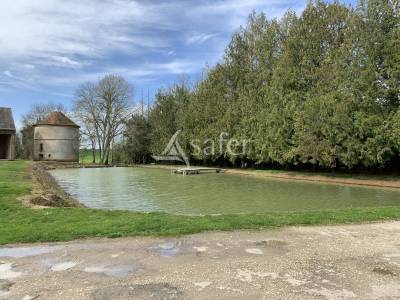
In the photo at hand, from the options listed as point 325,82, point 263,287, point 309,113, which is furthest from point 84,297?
point 325,82

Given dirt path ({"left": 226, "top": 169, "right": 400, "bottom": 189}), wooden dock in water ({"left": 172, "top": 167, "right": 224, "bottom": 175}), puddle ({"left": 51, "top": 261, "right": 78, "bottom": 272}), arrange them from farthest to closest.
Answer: wooden dock in water ({"left": 172, "top": 167, "right": 224, "bottom": 175}) → dirt path ({"left": 226, "top": 169, "right": 400, "bottom": 189}) → puddle ({"left": 51, "top": 261, "right": 78, "bottom": 272})

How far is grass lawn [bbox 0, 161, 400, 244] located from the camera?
7141mm

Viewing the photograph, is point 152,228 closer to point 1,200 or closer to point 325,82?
point 1,200

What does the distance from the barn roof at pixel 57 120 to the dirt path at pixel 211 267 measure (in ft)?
188

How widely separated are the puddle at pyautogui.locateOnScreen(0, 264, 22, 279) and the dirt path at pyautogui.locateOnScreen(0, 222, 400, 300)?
0.01 metres

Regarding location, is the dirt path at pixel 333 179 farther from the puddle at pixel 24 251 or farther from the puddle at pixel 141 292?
the puddle at pixel 141 292

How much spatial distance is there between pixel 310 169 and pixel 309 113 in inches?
271

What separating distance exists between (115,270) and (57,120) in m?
59.6

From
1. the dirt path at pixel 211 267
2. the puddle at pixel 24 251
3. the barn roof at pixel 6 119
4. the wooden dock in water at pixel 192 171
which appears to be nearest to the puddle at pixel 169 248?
the dirt path at pixel 211 267

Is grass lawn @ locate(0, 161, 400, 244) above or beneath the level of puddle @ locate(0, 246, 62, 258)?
above

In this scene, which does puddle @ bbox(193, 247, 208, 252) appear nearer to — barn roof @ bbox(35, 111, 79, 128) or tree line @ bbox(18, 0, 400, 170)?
tree line @ bbox(18, 0, 400, 170)

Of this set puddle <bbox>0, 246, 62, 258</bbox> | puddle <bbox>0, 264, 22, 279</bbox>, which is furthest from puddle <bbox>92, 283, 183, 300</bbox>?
puddle <bbox>0, 246, 62, 258</bbox>

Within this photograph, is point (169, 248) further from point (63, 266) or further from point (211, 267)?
point (63, 266)

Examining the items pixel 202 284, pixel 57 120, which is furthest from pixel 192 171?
pixel 202 284
